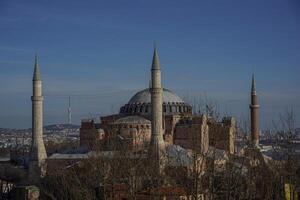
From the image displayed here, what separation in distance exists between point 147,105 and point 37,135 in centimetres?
871

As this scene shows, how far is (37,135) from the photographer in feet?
96.7

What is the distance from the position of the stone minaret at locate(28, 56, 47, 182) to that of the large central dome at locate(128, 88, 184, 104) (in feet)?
26.8

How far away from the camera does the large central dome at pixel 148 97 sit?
36344 millimetres

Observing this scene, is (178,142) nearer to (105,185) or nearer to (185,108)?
(185,108)

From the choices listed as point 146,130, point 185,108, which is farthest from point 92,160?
point 185,108

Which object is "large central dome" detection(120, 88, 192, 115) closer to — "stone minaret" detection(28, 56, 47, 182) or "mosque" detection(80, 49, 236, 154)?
"mosque" detection(80, 49, 236, 154)

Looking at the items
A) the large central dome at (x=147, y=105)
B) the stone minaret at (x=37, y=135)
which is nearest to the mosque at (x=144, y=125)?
the large central dome at (x=147, y=105)

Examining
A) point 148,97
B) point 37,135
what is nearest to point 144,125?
point 148,97

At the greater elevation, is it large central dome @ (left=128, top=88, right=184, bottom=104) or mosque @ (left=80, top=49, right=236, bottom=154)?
large central dome @ (left=128, top=88, right=184, bottom=104)

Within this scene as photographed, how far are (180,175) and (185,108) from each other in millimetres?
20394

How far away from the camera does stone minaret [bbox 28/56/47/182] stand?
95.3 ft

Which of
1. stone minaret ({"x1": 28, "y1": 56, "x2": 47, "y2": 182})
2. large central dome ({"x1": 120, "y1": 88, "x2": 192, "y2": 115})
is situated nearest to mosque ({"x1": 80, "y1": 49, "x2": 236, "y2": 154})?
large central dome ({"x1": 120, "y1": 88, "x2": 192, "y2": 115})

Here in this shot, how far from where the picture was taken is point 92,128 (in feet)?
108

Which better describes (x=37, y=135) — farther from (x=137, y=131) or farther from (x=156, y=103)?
(x=156, y=103)
